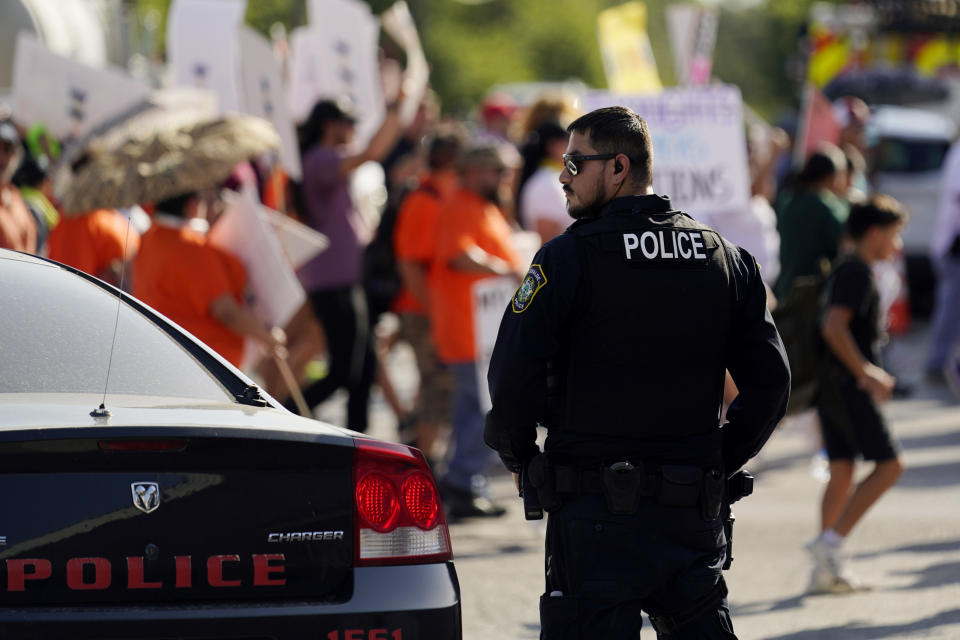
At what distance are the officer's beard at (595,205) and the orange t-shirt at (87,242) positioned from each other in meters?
4.40

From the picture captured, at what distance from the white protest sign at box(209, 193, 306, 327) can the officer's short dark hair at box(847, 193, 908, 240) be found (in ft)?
7.95

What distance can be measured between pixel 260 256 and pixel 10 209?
4.62 feet

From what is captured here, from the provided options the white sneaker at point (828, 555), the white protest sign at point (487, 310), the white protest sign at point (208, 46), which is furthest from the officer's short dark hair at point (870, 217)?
the white protest sign at point (208, 46)

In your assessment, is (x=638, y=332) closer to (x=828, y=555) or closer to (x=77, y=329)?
(x=77, y=329)

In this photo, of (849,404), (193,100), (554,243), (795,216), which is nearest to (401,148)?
(193,100)

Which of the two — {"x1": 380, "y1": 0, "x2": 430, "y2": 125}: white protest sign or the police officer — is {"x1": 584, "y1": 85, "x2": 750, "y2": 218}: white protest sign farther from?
the police officer

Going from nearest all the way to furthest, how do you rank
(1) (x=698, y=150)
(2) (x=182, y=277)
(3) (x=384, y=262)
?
(2) (x=182, y=277), (1) (x=698, y=150), (3) (x=384, y=262)

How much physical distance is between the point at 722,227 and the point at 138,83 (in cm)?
339

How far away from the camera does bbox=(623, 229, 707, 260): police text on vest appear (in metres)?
4.04

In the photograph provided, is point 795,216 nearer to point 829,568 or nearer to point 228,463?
point 829,568

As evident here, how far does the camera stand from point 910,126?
19203mm

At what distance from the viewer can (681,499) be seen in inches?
158

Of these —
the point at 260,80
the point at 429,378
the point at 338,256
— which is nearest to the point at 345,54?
the point at 260,80

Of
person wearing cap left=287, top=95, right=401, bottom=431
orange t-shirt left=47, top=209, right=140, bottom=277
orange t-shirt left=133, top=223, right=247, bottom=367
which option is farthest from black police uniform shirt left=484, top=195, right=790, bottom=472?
person wearing cap left=287, top=95, right=401, bottom=431
